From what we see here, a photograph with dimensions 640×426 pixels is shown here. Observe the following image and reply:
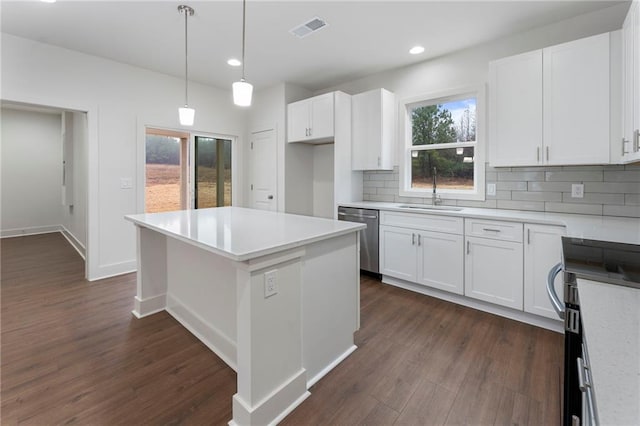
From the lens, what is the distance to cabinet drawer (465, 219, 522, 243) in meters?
2.55

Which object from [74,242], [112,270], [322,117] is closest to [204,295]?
[112,270]

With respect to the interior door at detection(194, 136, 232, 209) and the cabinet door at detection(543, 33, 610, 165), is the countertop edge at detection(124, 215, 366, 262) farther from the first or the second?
the interior door at detection(194, 136, 232, 209)

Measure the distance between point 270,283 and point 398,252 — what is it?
2183mm

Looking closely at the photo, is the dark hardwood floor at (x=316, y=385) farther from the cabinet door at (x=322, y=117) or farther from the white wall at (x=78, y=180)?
the cabinet door at (x=322, y=117)

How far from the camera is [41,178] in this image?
6.43 m

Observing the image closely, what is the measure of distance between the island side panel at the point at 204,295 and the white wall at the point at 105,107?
165 centimetres

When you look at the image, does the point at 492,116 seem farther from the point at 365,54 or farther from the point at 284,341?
the point at 284,341

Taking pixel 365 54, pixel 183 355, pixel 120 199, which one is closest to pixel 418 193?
pixel 365 54

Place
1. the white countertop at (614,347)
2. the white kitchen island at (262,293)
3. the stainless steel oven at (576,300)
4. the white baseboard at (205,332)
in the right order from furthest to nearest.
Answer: the white baseboard at (205,332) < the white kitchen island at (262,293) < the stainless steel oven at (576,300) < the white countertop at (614,347)

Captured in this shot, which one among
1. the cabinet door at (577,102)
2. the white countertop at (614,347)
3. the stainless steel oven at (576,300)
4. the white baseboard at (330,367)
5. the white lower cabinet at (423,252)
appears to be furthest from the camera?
the white lower cabinet at (423,252)

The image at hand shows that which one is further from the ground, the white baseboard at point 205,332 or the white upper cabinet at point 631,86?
the white upper cabinet at point 631,86

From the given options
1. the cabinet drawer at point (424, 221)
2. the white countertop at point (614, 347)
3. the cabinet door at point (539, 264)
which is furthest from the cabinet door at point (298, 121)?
the white countertop at point (614, 347)

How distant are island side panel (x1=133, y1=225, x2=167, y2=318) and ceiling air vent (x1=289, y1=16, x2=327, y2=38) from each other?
2410mm

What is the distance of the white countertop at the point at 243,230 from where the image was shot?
145cm
